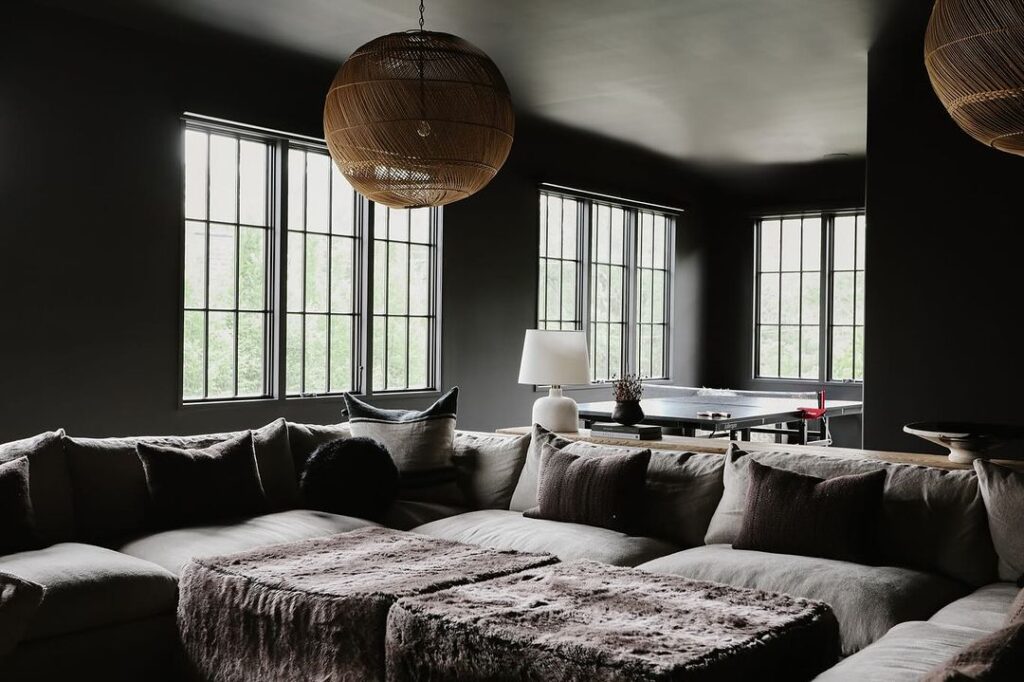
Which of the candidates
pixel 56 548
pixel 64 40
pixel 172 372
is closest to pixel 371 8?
pixel 64 40

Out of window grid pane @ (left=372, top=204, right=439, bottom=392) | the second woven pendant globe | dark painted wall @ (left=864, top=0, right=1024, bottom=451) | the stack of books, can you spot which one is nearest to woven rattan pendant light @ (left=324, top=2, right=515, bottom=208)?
the second woven pendant globe

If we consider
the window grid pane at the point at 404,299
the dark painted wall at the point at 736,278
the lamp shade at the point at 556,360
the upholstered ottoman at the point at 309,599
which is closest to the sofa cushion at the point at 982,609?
the upholstered ottoman at the point at 309,599

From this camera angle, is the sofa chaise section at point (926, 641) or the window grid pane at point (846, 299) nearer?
the sofa chaise section at point (926, 641)

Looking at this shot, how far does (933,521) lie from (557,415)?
6.55 feet

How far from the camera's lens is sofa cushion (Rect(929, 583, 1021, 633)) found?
263 cm

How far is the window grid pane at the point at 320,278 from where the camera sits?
6.53 meters

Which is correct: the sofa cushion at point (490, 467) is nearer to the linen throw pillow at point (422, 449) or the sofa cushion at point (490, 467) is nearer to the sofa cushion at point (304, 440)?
the linen throw pillow at point (422, 449)

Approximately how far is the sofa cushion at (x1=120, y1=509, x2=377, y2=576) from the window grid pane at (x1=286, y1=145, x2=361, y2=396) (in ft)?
8.47

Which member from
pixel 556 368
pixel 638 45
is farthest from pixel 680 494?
pixel 638 45

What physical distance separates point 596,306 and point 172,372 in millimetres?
4639

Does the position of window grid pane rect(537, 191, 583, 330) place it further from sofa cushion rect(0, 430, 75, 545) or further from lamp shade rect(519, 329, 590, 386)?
sofa cushion rect(0, 430, 75, 545)

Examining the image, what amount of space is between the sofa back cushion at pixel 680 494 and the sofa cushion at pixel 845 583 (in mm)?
370

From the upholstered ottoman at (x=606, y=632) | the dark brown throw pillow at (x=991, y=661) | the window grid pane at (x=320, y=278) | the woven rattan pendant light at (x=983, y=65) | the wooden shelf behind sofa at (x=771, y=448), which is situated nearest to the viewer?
the dark brown throw pillow at (x=991, y=661)

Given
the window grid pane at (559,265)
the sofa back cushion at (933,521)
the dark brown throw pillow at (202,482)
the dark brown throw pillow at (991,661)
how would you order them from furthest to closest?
the window grid pane at (559,265), the dark brown throw pillow at (202,482), the sofa back cushion at (933,521), the dark brown throw pillow at (991,661)
